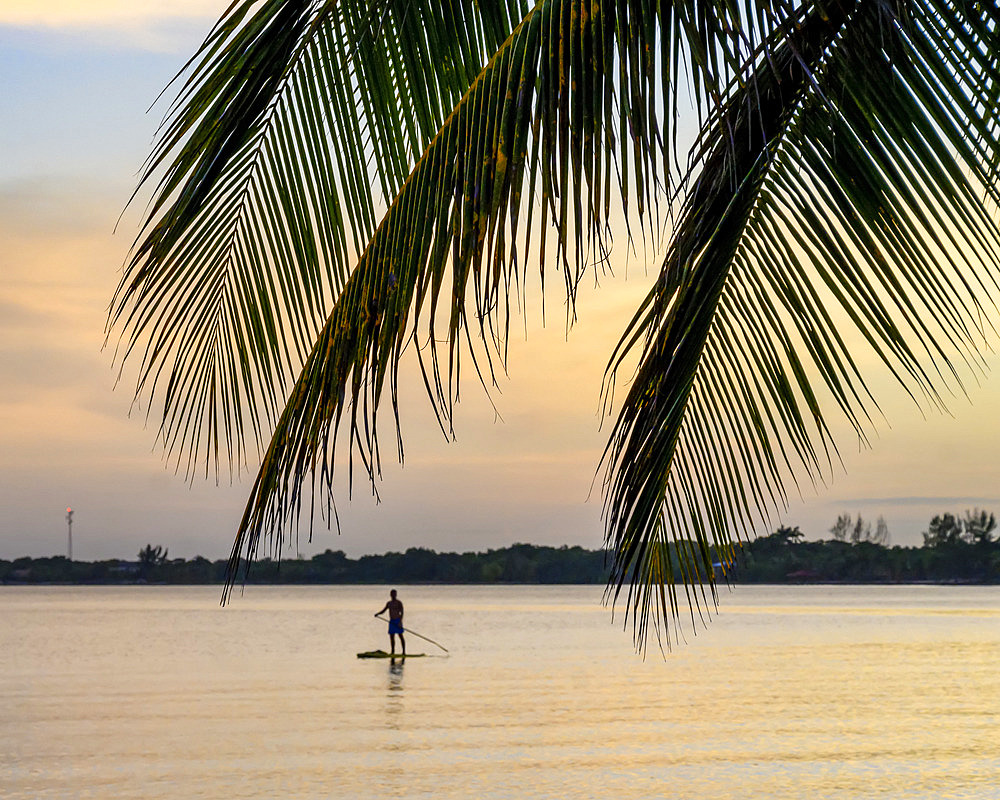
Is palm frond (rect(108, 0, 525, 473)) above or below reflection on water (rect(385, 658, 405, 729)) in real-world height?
above

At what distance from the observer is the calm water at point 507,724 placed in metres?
17.6

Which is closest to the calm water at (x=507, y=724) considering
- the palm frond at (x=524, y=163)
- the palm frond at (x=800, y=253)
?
the palm frond at (x=800, y=253)

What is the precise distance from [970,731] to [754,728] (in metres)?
3.87

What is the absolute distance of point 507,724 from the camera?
24.2 m

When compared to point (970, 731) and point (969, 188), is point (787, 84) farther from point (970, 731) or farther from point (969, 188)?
point (970, 731)

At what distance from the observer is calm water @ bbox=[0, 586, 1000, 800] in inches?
692

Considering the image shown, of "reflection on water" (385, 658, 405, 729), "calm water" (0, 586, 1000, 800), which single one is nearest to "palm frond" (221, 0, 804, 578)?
"calm water" (0, 586, 1000, 800)

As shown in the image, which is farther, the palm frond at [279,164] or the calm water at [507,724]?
the calm water at [507,724]

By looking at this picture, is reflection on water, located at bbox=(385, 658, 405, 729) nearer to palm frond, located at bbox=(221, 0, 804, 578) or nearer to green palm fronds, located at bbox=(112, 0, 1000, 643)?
green palm fronds, located at bbox=(112, 0, 1000, 643)

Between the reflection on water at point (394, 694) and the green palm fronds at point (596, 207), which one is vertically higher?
the green palm fronds at point (596, 207)

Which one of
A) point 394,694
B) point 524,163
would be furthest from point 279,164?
point 394,694

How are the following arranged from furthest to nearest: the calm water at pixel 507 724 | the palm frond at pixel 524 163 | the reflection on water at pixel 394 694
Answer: the reflection on water at pixel 394 694 < the calm water at pixel 507 724 < the palm frond at pixel 524 163

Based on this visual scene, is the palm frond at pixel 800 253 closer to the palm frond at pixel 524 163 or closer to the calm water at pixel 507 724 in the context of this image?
the palm frond at pixel 524 163

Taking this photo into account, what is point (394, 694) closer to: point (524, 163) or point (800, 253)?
point (800, 253)
